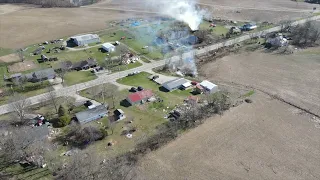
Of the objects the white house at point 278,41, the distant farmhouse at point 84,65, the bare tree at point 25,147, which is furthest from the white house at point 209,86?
the bare tree at point 25,147

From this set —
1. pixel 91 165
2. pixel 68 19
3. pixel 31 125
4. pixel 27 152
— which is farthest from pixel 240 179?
pixel 68 19

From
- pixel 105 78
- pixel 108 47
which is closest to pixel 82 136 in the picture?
pixel 105 78

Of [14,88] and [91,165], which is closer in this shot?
[91,165]

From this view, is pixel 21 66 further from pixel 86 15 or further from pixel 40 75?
pixel 86 15

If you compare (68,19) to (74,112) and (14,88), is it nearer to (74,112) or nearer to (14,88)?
(14,88)

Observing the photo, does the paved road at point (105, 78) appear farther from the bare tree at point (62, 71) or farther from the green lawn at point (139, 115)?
the bare tree at point (62, 71)

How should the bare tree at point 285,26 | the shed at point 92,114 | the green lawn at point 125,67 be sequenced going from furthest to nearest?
the bare tree at point 285,26 < the green lawn at point 125,67 < the shed at point 92,114
